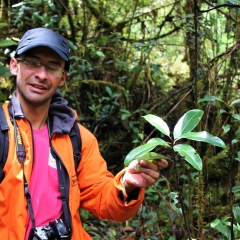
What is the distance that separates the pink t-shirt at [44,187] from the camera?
1.84 metres

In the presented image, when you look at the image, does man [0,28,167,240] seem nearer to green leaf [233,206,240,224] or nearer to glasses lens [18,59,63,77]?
glasses lens [18,59,63,77]

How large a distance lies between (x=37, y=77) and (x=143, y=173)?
0.84 meters

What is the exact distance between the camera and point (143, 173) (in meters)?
1.57

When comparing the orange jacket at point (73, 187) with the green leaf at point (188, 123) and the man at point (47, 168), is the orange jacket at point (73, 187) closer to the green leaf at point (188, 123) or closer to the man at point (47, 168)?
the man at point (47, 168)

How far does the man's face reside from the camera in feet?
6.52

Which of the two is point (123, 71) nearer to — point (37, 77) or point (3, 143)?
point (37, 77)

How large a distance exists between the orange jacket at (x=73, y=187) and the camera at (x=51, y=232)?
68mm

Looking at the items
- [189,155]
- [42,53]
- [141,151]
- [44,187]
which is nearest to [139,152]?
[141,151]

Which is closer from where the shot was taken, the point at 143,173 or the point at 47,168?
the point at 143,173

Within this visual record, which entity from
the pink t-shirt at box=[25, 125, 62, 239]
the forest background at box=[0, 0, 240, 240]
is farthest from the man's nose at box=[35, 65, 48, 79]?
A: the forest background at box=[0, 0, 240, 240]

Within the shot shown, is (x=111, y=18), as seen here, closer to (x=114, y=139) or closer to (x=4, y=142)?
(x=114, y=139)

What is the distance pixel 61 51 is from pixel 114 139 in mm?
2341

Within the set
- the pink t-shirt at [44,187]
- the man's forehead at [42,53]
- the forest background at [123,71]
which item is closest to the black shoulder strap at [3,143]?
the pink t-shirt at [44,187]

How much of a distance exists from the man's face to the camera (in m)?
0.66
